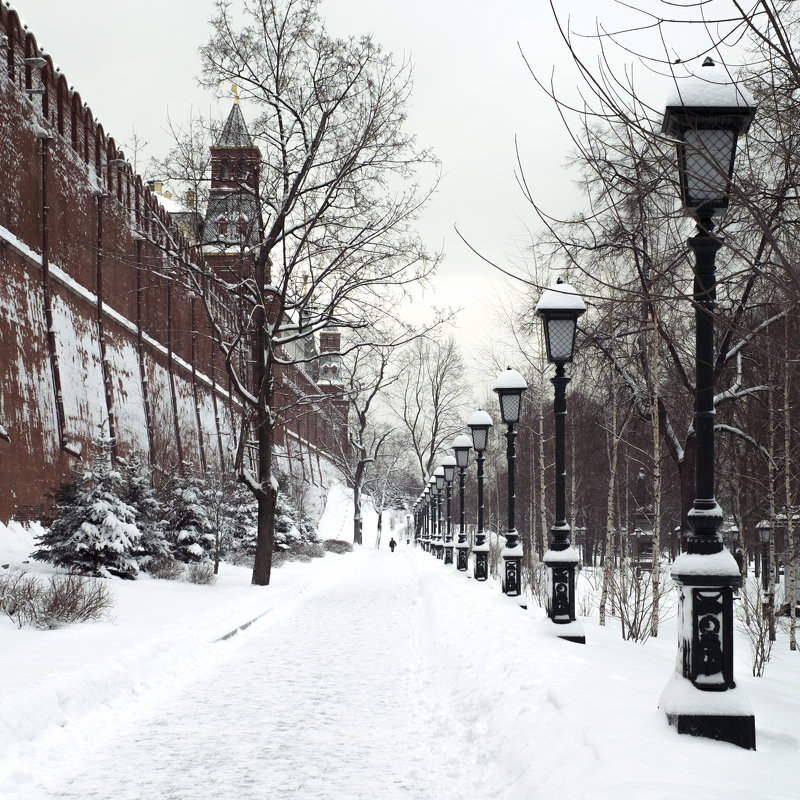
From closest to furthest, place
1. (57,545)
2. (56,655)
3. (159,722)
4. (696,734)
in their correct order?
(696,734), (159,722), (56,655), (57,545)

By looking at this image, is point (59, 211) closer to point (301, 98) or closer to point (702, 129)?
point (301, 98)

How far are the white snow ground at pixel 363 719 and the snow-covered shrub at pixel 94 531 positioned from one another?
16.3ft

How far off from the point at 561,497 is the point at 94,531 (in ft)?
32.5

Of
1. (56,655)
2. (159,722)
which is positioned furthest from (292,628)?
(159,722)

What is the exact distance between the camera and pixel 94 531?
53.4 ft

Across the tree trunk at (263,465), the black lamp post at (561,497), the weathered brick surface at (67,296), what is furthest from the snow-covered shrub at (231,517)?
the black lamp post at (561,497)

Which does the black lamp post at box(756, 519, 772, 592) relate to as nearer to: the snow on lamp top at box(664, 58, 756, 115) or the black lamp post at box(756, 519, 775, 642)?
the black lamp post at box(756, 519, 775, 642)

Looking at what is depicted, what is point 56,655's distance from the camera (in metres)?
8.42

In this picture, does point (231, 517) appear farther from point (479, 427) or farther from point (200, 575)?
point (479, 427)

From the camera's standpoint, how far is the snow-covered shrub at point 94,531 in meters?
16.3

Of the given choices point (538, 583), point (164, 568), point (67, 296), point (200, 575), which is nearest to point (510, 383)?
point (538, 583)

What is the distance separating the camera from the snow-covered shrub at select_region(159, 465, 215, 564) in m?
22.3

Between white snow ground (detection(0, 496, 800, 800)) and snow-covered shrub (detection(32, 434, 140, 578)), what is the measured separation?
16.3 ft

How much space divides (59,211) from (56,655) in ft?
63.5
